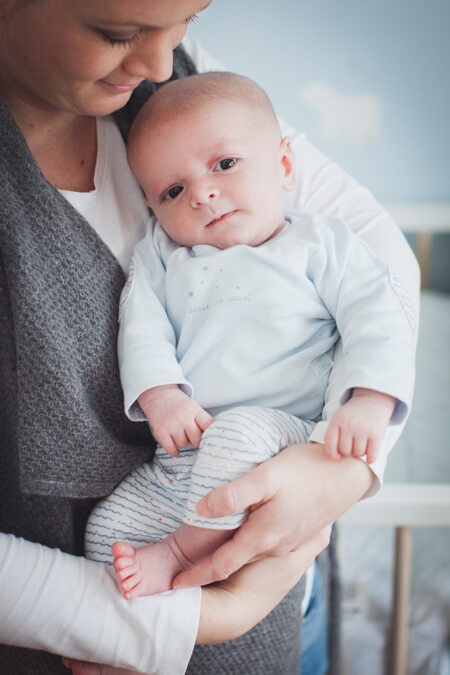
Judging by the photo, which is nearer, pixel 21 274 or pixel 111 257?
pixel 21 274

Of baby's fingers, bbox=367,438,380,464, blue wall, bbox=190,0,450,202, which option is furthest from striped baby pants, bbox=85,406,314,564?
blue wall, bbox=190,0,450,202

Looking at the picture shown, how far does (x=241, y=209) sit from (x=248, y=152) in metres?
0.09

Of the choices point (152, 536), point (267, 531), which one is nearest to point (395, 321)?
point (267, 531)

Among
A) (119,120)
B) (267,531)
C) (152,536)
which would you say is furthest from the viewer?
(119,120)

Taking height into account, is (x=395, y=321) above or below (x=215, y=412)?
above

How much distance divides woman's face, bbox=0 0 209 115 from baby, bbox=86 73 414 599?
0.16m

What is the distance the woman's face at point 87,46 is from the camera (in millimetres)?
635

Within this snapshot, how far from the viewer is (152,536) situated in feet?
2.68

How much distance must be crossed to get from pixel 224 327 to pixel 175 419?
15 centimetres

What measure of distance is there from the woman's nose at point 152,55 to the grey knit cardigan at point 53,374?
0.17 meters

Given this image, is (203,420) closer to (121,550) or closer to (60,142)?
(121,550)

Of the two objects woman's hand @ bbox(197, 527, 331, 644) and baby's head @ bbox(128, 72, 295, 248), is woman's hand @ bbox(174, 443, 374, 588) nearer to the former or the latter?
woman's hand @ bbox(197, 527, 331, 644)

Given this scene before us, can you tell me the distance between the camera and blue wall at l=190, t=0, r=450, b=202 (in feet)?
6.03

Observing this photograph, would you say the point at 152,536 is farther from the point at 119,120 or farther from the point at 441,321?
the point at 441,321
